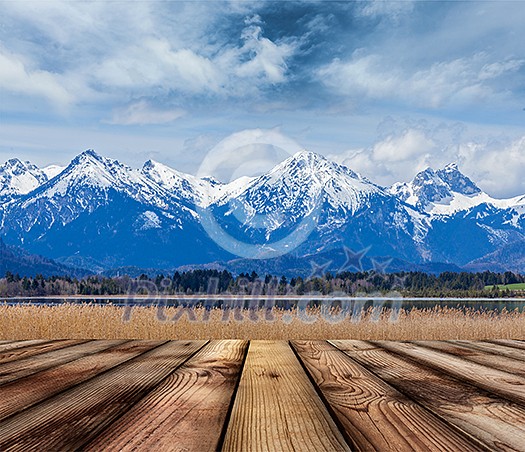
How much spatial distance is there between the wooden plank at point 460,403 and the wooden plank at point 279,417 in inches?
12.1

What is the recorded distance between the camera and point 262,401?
157cm

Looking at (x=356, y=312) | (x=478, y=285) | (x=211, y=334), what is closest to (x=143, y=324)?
(x=211, y=334)

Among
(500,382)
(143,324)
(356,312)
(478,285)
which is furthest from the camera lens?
(478,285)

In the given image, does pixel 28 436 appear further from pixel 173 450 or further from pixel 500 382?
pixel 500 382

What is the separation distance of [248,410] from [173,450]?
13.5 inches

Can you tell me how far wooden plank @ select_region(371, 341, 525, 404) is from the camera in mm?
1781

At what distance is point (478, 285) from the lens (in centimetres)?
13612

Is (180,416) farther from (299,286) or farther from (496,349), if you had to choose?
(299,286)

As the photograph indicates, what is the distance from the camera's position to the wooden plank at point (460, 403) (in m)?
1.29

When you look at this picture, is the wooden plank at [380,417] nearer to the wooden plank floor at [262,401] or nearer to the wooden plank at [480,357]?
the wooden plank floor at [262,401]

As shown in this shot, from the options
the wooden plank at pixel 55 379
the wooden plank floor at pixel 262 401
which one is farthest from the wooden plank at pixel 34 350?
the wooden plank at pixel 55 379

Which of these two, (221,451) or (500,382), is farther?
(500,382)

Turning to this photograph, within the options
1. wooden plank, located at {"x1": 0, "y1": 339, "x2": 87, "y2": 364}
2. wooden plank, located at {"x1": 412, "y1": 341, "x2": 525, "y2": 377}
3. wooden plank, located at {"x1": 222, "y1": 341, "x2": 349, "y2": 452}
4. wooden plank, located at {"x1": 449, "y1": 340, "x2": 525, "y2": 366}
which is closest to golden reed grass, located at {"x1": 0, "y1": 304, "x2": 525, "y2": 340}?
wooden plank, located at {"x1": 0, "y1": 339, "x2": 87, "y2": 364}

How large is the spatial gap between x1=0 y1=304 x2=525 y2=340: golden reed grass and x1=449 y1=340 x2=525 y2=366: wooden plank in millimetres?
10440
